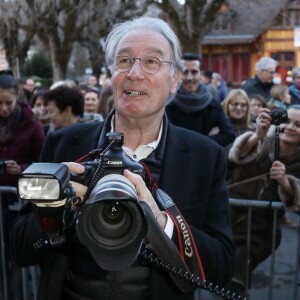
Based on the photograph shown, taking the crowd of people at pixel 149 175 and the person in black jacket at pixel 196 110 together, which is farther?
the person in black jacket at pixel 196 110

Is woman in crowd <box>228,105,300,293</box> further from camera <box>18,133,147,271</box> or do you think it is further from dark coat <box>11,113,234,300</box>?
camera <box>18,133,147,271</box>

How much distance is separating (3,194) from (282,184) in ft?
7.16

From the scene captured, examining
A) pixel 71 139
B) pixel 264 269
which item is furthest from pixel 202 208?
pixel 264 269

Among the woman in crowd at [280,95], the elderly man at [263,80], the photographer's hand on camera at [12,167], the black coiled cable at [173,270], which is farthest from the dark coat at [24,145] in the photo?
the elderly man at [263,80]

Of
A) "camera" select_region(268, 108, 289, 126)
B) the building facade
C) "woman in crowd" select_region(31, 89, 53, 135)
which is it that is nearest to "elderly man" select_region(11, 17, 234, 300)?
"camera" select_region(268, 108, 289, 126)

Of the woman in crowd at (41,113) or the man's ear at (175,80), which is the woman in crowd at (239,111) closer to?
the woman in crowd at (41,113)

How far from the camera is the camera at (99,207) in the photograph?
1.44 metres

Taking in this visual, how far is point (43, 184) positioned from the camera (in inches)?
56.9

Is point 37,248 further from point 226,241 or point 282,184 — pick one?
point 282,184

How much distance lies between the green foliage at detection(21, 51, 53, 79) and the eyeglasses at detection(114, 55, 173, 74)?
35.7 metres

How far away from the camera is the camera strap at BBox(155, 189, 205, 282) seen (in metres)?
1.69

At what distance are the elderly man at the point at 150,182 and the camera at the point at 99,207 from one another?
7.0 inches

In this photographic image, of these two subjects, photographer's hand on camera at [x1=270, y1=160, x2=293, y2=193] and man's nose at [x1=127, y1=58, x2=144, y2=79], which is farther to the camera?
photographer's hand on camera at [x1=270, y1=160, x2=293, y2=193]

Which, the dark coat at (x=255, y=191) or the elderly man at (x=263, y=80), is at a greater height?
the elderly man at (x=263, y=80)
